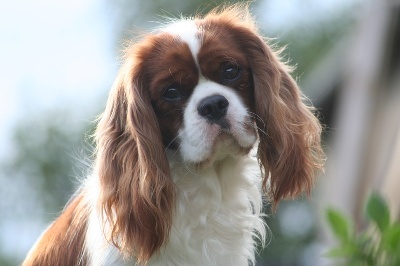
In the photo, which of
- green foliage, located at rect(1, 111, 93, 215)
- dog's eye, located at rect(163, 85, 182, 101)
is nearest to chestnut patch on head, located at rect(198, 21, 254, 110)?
dog's eye, located at rect(163, 85, 182, 101)

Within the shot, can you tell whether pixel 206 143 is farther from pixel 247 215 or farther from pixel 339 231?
pixel 339 231

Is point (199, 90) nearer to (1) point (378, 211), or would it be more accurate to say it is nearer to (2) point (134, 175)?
(2) point (134, 175)

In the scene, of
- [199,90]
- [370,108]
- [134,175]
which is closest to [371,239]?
[199,90]

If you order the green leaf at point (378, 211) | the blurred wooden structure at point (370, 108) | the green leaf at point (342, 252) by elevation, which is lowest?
the blurred wooden structure at point (370, 108)

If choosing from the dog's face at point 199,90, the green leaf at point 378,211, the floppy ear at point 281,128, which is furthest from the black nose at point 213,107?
the green leaf at point 378,211

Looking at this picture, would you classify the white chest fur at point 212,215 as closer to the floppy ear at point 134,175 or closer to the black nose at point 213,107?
the floppy ear at point 134,175

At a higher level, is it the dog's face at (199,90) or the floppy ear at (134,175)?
the dog's face at (199,90)

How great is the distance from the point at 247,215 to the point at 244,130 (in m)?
0.70

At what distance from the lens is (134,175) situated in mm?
3648

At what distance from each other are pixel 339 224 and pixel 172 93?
2.52 meters

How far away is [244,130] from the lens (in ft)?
11.1

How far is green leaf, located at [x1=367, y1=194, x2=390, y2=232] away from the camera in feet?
2.97

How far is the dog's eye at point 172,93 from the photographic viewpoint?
3.42m

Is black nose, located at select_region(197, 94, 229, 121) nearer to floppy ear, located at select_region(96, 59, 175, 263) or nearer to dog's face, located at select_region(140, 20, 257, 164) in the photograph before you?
dog's face, located at select_region(140, 20, 257, 164)
